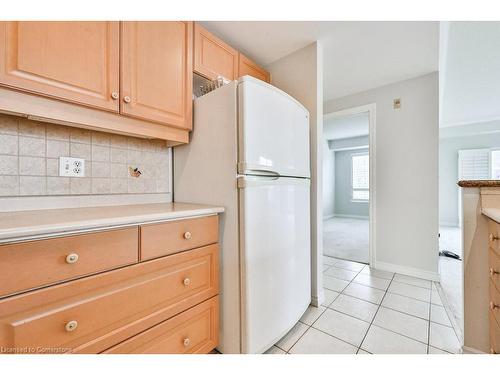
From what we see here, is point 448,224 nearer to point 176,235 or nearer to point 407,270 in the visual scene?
point 407,270

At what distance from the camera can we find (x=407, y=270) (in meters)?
2.35

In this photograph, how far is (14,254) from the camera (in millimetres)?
610

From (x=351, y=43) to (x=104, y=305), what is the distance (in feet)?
7.93

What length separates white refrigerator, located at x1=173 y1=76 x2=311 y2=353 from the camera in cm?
110

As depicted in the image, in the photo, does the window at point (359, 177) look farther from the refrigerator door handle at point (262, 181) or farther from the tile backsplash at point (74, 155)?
the tile backsplash at point (74, 155)

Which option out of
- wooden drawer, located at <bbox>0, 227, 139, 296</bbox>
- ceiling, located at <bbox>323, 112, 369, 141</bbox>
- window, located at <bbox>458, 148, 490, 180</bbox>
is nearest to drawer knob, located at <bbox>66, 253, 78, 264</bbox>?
wooden drawer, located at <bbox>0, 227, 139, 296</bbox>

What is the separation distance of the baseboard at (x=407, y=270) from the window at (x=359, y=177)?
4.20 m

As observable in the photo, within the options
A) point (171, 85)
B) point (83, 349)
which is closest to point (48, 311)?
point (83, 349)

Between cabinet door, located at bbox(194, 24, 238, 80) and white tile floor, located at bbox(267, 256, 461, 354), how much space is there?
186 cm

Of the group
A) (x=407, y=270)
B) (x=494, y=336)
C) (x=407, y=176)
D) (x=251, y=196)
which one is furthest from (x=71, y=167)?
(x=407, y=270)

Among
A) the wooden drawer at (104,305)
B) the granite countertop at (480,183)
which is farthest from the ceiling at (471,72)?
the wooden drawer at (104,305)

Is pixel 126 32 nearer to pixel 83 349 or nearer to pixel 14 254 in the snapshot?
pixel 14 254

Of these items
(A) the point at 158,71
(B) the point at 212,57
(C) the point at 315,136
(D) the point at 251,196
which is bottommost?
(D) the point at 251,196

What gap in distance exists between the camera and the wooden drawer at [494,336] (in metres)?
0.98
